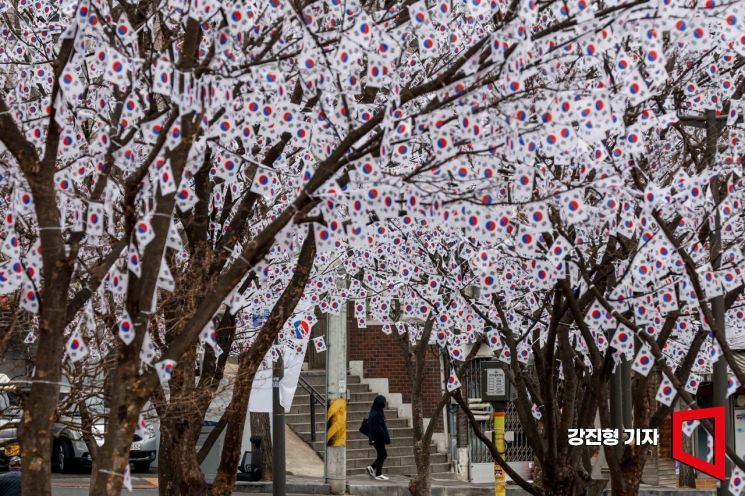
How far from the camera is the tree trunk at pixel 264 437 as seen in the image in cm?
2184

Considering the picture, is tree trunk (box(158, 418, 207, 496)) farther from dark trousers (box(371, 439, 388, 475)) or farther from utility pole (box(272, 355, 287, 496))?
dark trousers (box(371, 439, 388, 475))

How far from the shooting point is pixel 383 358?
28250 millimetres

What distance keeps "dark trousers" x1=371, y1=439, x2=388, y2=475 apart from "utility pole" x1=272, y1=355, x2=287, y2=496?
8.95 m

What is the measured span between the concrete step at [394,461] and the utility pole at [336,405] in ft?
9.22

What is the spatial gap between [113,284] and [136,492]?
46.1ft

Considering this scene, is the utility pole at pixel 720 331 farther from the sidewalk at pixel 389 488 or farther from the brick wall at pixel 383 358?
the brick wall at pixel 383 358

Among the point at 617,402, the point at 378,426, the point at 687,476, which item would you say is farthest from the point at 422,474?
the point at 687,476

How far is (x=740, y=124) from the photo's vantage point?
35.7ft

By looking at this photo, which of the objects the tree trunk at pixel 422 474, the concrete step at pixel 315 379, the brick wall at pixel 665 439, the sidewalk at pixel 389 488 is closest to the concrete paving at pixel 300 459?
the sidewalk at pixel 389 488

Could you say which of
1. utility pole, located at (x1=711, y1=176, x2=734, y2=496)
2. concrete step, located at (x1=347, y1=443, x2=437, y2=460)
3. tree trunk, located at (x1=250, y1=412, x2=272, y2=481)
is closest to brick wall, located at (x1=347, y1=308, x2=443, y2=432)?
concrete step, located at (x1=347, y1=443, x2=437, y2=460)

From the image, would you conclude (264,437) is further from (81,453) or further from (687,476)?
(687,476)

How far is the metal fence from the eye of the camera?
2558 cm

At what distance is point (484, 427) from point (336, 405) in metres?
6.01

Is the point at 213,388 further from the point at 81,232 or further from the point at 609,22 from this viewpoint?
the point at 609,22
